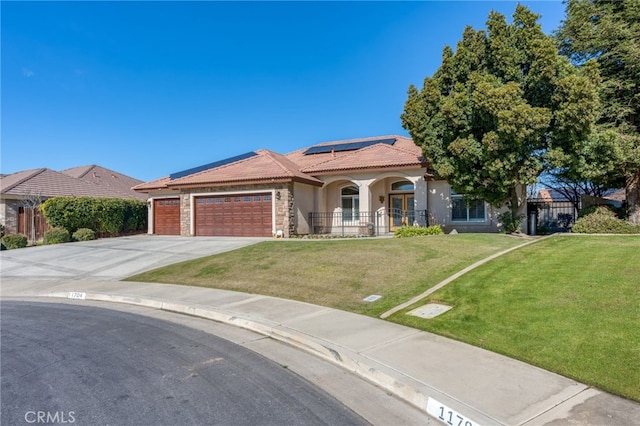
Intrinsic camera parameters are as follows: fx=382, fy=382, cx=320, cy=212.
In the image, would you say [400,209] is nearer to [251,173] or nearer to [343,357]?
[251,173]

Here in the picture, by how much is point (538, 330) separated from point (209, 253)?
43.0ft

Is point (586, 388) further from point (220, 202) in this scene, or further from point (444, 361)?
point (220, 202)

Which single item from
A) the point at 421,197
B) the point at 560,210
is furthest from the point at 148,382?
the point at 560,210

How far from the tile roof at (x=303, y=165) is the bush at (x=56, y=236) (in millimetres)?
5818

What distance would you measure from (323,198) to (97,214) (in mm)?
14679

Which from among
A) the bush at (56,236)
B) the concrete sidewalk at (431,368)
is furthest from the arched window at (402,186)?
the bush at (56,236)

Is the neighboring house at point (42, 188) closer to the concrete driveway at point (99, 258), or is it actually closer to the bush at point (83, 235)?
the bush at point (83, 235)

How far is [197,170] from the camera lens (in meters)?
26.8

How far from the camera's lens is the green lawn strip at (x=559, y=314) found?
4.95m

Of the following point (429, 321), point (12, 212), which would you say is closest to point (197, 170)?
point (12, 212)

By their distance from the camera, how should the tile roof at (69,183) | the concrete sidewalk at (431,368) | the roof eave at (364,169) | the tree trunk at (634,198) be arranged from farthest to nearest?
the tile roof at (69,183)
the roof eave at (364,169)
the tree trunk at (634,198)
the concrete sidewalk at (431,368)

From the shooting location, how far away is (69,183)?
3116cm

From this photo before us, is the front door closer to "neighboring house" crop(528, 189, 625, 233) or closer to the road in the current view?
"neighboring house" crop(528, 189, 625, 233)

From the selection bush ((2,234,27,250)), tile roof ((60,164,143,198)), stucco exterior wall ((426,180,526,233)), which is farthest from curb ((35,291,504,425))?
tile roof ((60,164,143,198))
